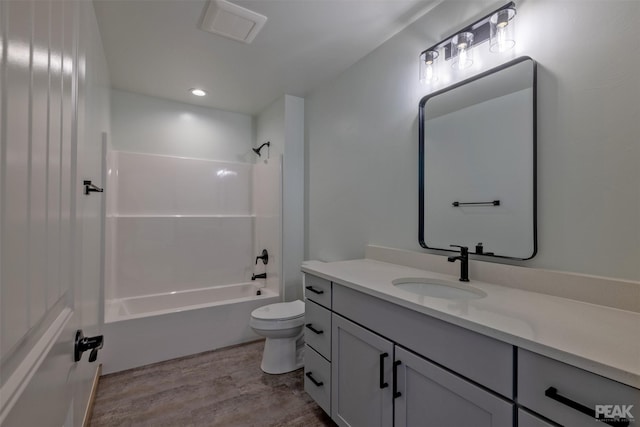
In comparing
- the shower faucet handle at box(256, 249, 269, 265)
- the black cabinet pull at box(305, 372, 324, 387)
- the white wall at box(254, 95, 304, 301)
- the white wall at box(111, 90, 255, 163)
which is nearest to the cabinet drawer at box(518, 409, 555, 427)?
the black cabinet pull at box(305, 372, 324, 387)

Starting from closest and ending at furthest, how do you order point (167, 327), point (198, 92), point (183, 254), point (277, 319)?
1. point (277, 319)
2. point (167, 327)
3. point (198, 92)
4. point (183, 254)

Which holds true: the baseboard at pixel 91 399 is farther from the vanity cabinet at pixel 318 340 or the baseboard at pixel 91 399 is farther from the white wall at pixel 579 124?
the white wall at pixel 579 124

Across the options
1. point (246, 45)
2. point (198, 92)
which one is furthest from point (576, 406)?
point (198, 92)

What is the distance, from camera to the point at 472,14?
60.2 inches

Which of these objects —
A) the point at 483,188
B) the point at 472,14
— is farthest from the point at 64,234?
the point at 472,14

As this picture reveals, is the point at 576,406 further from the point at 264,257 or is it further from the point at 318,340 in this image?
the point at 264,257

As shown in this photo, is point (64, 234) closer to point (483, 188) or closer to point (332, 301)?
point (332, 301)

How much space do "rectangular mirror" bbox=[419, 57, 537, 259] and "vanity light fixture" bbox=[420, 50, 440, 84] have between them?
0.32 ft

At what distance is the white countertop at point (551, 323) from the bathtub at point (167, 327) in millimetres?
1778

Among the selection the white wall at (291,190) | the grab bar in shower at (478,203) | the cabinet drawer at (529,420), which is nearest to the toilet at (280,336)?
the white wall at (291,190)

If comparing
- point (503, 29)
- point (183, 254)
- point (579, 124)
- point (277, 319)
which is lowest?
point (277, 319)

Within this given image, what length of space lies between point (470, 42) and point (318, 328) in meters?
1.75

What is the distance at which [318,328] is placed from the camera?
69.6 inches

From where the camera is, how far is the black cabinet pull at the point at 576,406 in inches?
25.7
